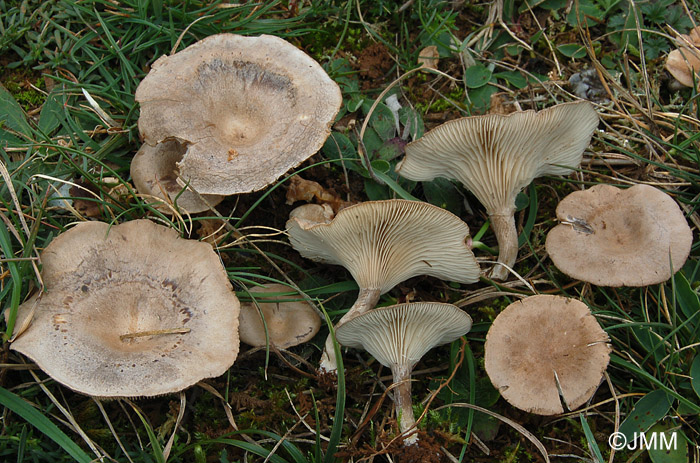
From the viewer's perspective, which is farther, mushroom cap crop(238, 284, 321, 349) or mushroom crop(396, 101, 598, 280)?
mushroom cap crop(238, 284, 321, 349)

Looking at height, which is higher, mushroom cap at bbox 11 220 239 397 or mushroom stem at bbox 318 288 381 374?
mushroom cap at bbox 11 220 239 397

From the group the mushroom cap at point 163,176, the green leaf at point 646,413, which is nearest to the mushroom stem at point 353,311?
the mushroom cap at point 163,176

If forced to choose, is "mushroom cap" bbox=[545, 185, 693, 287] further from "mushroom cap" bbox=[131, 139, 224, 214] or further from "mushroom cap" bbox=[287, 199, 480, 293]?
"mushroom cap" bbox=[131, 139, 224, 214]

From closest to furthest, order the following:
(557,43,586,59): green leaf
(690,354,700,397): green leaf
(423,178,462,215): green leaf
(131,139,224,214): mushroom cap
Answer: (690,354,700,397): green leaf, (131,139,224,214): mushroom cap, (423,178,462,215): green leaf, (557,43,586,59): green leaf

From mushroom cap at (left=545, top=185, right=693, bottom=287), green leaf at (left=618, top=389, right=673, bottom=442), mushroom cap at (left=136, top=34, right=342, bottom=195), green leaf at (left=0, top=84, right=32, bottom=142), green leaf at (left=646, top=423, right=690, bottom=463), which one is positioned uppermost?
mushroom cap at (left=136, top=34, right=342, bottom=195)

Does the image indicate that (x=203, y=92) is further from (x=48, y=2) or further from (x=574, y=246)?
(x=574, y=246)

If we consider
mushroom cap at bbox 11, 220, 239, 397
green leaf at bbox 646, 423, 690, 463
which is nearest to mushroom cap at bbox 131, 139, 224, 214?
mushroom cap at bbox 11, 220, 239, 397
